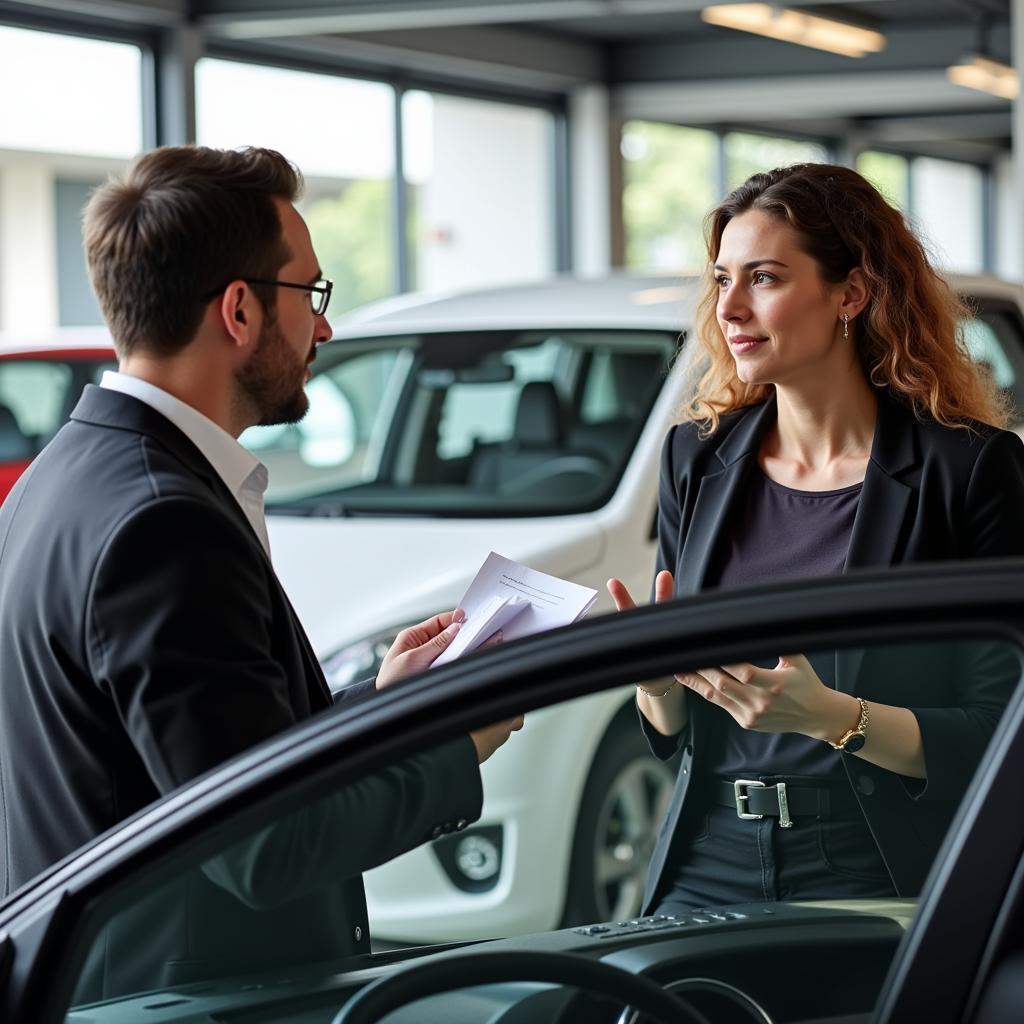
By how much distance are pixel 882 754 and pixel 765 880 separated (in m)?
0.17

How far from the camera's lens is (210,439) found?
1.91 m

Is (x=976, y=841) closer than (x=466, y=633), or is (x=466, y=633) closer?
(x=976, y=841)

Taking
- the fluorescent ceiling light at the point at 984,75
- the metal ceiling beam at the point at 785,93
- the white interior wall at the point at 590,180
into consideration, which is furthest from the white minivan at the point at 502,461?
the white interior wall at the point at 590,180

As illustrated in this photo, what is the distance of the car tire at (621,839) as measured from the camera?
153 cm

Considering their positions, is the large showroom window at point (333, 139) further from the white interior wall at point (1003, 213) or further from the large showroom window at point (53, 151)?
the white interior wall at point (1003, 213)

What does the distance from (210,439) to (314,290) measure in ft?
0.81

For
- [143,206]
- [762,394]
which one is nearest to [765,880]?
[143,206]

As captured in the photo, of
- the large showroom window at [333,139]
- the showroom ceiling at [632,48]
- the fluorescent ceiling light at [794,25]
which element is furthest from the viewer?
the large showroom window at [333,139]

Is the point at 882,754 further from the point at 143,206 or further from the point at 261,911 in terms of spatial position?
the point at 143,206

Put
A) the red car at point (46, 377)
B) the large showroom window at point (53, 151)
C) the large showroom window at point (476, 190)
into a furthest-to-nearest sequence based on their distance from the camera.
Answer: the large showroom window at point (476, 190), the large showroom window at point (53, 151), the red car at point (46, 377)

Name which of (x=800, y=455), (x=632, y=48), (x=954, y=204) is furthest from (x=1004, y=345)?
(x=954, y=204)

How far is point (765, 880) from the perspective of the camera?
1.48m

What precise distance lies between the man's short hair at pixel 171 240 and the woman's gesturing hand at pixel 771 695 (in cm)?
80

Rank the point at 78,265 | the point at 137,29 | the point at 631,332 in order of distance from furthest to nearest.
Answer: the point at 78,265
the point at 137,29
the point at 631,332
